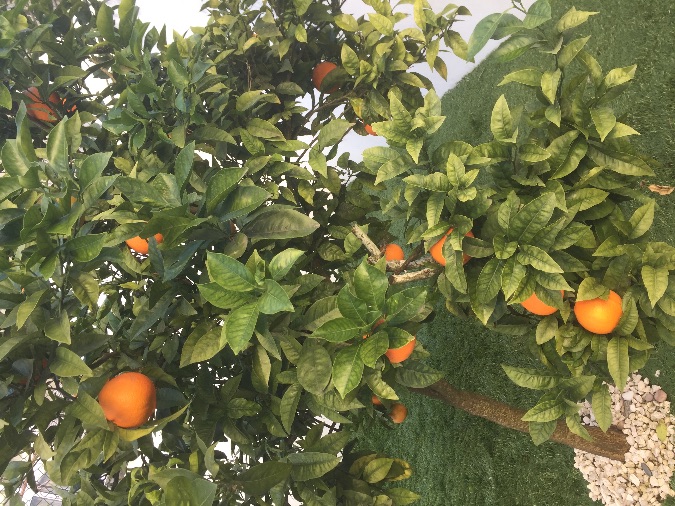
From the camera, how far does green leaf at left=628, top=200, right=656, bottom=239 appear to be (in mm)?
980

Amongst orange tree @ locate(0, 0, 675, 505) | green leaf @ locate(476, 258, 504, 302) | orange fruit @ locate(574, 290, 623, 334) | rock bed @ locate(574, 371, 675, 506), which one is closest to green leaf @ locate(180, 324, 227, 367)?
orange tree @ locate(0, 0, 675, 505)

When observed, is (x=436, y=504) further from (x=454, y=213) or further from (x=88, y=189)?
(x=88, y=189)

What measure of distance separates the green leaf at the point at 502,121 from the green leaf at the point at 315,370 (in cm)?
54

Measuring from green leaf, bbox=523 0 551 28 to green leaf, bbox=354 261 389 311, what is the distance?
0.48 meters

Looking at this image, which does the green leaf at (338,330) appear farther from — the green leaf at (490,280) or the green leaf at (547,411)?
the green leaf at (547,411)

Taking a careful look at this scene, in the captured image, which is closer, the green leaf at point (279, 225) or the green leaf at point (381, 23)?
the green leaf at point (279, 225)

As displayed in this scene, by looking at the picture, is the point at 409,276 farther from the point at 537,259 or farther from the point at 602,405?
the point at 602,405

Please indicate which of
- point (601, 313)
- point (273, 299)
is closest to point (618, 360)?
point (601, 313)

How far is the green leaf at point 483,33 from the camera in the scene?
855 mm

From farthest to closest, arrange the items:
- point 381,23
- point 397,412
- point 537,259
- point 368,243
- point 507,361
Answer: point 507,361
point 397,412
point 381,23
point 368,243
point 537,259

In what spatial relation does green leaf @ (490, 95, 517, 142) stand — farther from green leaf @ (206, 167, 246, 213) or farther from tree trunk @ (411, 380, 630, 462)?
tree trunk @ (411, 380, 630, 462)

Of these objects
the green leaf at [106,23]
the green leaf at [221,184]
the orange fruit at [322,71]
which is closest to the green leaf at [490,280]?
the green leaf at [221,184]

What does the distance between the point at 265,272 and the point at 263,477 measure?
37cm

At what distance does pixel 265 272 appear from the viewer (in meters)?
0.87
